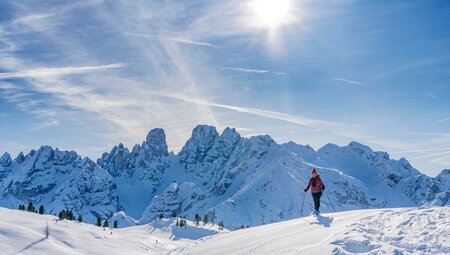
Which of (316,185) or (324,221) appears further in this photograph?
(316,185)

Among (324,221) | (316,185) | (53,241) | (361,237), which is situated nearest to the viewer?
(361,237)

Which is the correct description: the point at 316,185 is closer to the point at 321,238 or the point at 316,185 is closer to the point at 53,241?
the point at 321,238

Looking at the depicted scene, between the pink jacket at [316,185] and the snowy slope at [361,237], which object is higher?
the pink jacket at [316,185]

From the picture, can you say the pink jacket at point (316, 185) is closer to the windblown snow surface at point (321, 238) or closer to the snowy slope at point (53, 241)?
the windblown snow surface at point (321, 238)

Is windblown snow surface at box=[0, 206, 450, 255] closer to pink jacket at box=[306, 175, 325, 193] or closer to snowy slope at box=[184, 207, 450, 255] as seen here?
snowy slope at box=[184, 207, 450, 255]

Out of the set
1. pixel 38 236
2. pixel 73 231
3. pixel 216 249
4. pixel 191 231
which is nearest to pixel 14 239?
pixel 38 236

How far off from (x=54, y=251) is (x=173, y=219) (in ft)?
247

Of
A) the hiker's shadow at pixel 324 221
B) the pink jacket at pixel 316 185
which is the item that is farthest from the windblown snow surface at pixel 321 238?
the pink jacket at pixel 316 185

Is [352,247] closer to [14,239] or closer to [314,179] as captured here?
[314,179]

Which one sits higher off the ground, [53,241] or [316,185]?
[316,185]

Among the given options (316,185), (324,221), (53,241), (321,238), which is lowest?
(53,241)

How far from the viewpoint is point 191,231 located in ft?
302

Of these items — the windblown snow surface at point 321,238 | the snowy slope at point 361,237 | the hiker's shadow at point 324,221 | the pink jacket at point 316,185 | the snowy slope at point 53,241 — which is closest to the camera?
the snowy slope at point 361,237

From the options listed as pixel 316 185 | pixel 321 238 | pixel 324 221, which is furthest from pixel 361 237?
pixel 316 185
